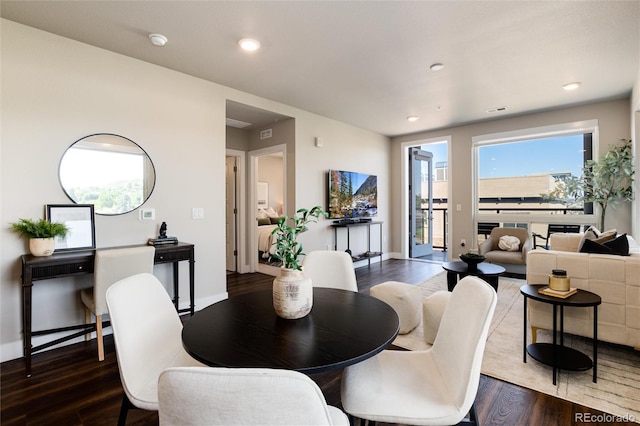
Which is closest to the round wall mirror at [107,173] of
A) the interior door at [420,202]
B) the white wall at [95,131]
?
the white wall at [95,131]

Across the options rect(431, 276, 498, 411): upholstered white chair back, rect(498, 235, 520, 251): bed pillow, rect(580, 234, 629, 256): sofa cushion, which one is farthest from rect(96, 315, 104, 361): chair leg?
rect(498, 235, 520, 251): bed pillow

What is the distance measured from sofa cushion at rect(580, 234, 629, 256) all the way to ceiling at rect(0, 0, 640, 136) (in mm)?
1738

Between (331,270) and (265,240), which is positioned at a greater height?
(331,270)

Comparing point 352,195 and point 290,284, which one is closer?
point 290,284

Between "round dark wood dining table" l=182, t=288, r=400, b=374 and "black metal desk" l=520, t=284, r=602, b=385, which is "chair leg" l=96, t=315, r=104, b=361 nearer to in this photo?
"round dark wood dining table" l=182, t=288, r=400, b=374

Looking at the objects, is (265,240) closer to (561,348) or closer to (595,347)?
(561,348)

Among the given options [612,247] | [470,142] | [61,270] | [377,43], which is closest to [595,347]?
[612,247]

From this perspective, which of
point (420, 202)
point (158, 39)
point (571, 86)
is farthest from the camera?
point (420, 202)

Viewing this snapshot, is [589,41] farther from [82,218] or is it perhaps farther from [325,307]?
[82,218]

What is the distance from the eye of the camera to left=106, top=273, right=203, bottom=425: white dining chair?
1.25m

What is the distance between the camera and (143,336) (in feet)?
4.66

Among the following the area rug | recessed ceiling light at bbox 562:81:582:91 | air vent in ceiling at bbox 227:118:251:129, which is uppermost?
recessed ceiling light at bbox 562:81:582:91

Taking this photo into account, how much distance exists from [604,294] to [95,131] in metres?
4.31

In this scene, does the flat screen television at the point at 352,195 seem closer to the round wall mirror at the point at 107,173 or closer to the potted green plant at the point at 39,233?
the round wall mirror at the point at 107,173
